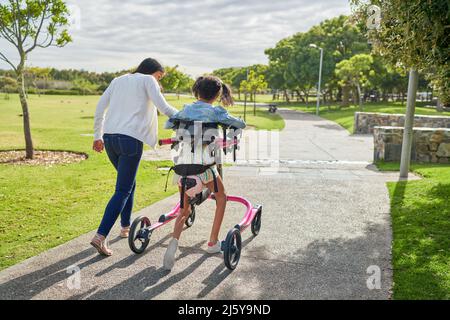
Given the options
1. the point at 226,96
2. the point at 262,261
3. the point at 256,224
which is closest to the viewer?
the point at 226,96

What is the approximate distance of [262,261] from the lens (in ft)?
14.2

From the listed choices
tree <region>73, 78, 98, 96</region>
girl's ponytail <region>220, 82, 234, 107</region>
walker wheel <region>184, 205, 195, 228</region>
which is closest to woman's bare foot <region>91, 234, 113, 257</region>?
walker wheel <region>184, 205, 195, 228</region>

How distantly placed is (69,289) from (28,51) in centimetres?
919

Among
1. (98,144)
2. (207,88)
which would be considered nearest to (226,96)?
(207,88)

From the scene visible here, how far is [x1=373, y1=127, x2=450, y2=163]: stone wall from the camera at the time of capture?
37.2ft

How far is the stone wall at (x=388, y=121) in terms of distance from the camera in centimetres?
1850

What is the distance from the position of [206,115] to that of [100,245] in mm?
1653

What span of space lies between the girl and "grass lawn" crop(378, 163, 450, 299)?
6.23 feet

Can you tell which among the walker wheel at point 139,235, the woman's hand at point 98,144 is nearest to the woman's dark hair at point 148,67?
the woman's hand at point 98,144

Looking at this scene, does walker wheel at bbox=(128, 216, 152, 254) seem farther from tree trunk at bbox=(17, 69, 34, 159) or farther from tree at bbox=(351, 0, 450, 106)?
tree trunk at bbox=(17, 69, 34, 159)

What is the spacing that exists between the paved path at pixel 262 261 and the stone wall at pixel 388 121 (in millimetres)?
13086

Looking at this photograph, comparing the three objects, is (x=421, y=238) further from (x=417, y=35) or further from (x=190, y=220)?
(x=190, y=220)

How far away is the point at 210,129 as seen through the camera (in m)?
3.94
